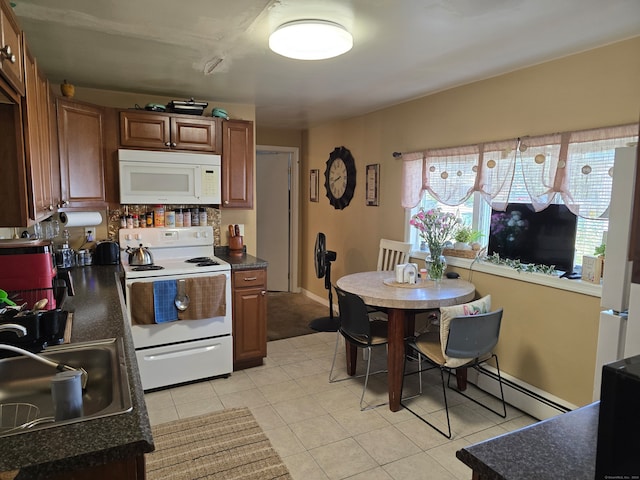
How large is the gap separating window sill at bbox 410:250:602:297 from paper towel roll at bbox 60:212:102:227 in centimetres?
280

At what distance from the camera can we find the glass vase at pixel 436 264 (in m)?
3.11

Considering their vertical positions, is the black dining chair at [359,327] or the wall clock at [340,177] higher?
the wall clock at [340,177]

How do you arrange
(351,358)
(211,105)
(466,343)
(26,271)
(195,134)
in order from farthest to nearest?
1. (211,105)
2. (195,134)
3. (351,358)
4. (466,343)
5. (26,271)

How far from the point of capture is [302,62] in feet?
8.55

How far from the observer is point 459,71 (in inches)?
110

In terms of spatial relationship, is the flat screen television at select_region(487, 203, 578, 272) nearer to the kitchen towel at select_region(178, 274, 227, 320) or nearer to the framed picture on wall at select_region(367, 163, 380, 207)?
the framed picture on wall at select_region(367, 163, 380, 207)

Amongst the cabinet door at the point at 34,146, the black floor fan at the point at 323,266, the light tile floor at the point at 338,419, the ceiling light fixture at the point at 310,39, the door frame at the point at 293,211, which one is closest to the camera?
the cabinet door at the point at 34,146

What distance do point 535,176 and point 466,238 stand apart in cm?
72

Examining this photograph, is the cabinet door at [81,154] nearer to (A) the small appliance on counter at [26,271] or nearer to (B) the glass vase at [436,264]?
(A) the small appliance on counter at [26,271]

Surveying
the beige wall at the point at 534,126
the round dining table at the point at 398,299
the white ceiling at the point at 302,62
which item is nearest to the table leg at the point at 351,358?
the round dining table at the point at 398,299

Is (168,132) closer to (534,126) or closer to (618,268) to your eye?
(534,126)

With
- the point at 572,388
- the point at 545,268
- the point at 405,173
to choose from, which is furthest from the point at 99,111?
the point at 572,388

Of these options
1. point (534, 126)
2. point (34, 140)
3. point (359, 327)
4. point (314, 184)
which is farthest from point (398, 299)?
point (314, 184)

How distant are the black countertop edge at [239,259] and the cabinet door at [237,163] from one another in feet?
1.47
